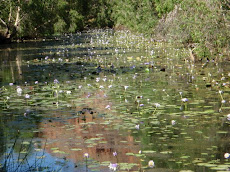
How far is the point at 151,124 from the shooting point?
304 inches

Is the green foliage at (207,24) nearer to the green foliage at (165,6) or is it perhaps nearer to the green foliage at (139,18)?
the green foliage at (139,18)

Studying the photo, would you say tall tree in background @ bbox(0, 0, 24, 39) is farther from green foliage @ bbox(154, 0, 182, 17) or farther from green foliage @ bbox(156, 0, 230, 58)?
green foliage @ bbox(156, 0, 230, 58)

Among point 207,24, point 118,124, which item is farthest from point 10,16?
point 118,124

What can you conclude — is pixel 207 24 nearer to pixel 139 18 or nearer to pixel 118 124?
pixel 118 124

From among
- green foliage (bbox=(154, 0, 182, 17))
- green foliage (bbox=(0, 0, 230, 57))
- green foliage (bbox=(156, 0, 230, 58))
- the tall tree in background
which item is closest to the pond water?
green foliage (bbox=(156, 0, 230, 58))

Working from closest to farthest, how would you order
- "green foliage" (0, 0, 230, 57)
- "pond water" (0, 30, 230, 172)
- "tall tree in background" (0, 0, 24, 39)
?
1. "pond water" (0, 30, 230, 172)
2. "green foliage" (0, 0, 230, 57)
3. "tall tree in background" (0, 0, 24, 39)

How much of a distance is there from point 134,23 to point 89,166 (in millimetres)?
33992

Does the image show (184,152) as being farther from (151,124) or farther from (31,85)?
(31,85)

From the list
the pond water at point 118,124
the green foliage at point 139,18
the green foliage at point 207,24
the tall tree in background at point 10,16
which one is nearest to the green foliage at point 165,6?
the green foliage at point 139,18

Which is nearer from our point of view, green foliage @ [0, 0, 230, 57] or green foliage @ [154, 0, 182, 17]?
green foliage @ [0, 0, 230, 57]

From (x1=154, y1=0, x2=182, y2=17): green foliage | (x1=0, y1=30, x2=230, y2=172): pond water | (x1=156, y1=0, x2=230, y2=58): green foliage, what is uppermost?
(x1=154, y1=0, x2=182, y2=17): green foliage

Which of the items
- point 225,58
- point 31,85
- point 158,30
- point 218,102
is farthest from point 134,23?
point 218,102

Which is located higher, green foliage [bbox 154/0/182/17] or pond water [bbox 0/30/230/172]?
green foliage [bbox 154/0/182/17]

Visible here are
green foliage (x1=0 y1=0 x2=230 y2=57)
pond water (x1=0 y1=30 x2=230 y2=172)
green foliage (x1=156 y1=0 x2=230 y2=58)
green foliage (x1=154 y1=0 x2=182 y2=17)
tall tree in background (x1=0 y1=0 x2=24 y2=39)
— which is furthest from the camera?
tall tree in background (x1=0 y1=0 x2=24 y2=39)
